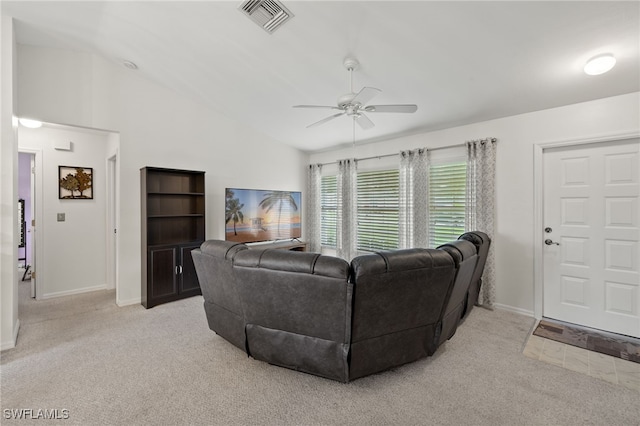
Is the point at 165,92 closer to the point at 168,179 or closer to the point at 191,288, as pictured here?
the point at 168,179

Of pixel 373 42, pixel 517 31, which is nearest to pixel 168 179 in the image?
pixel 373 42

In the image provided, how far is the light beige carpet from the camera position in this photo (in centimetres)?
168

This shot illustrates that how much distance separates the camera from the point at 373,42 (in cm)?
238

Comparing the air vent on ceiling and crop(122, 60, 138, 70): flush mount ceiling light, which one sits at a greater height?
crop(122, 60, 138, 70): flush mount ceiling light

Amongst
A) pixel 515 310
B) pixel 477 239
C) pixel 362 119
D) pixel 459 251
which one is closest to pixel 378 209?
pixel 477 239

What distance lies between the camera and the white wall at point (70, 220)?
378cm

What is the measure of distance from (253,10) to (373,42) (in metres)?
1.05

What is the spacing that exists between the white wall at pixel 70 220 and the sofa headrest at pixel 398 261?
443 centimetres

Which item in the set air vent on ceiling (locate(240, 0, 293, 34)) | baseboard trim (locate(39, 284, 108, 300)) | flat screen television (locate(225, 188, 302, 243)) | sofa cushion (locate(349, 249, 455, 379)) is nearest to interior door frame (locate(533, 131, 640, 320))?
sofa cushion (locate(349, 249, 455, 379))

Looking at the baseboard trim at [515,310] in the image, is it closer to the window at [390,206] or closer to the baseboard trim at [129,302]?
the window at [390,206]

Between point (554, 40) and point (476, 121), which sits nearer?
point (554, 40)

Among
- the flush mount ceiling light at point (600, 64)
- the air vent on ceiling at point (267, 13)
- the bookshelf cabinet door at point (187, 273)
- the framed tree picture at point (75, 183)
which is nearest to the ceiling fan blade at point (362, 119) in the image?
the air vent on ceiling at point (267, 13)

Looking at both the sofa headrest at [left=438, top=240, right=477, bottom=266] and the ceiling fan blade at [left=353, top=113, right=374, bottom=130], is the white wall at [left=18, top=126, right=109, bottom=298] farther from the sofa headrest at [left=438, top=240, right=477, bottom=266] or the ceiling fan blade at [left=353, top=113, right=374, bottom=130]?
the sofa headrest at [left=438, top=240, right=477, bottom=266]

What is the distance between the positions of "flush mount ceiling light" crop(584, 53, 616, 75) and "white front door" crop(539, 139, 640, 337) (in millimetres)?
885
